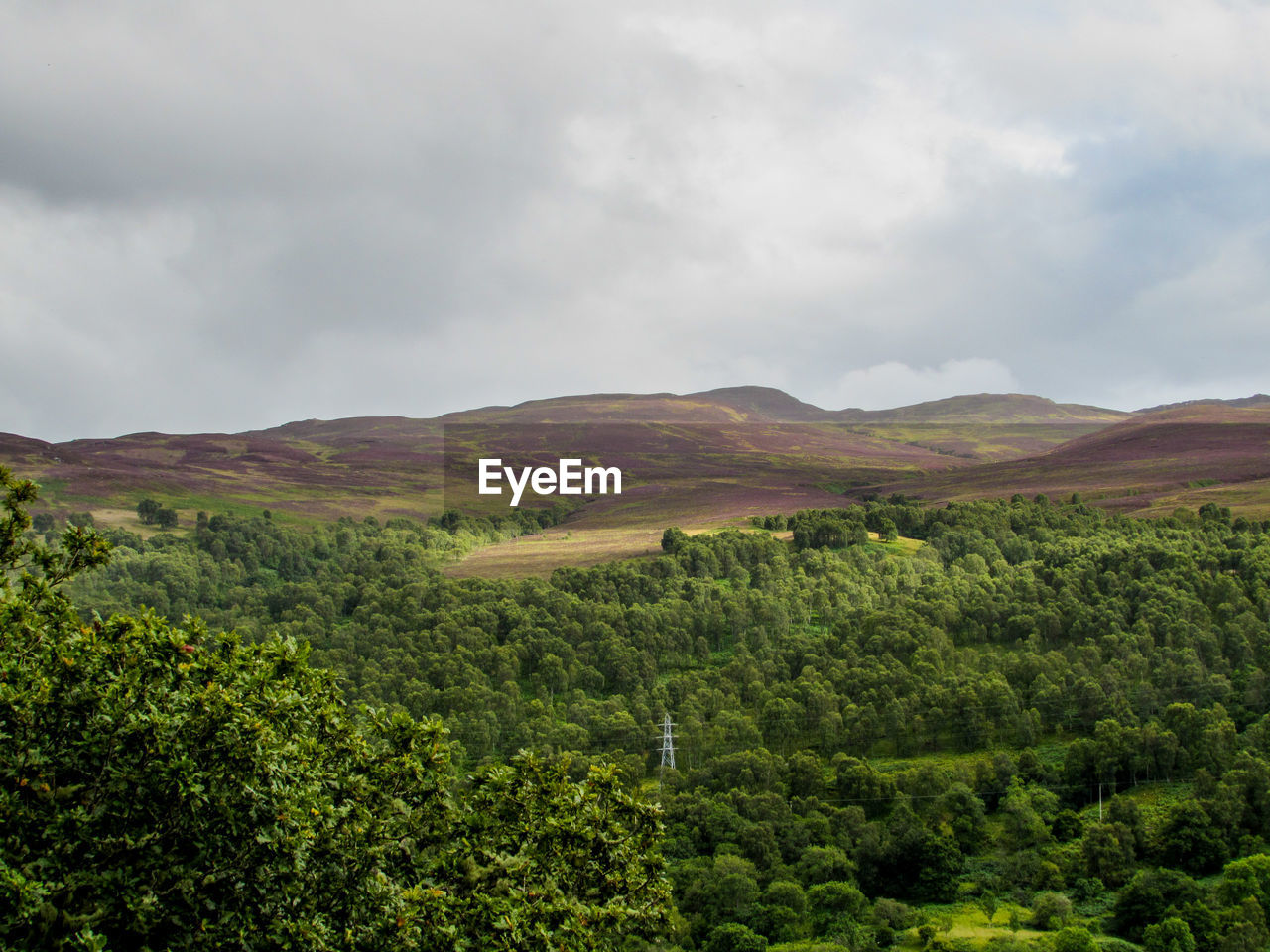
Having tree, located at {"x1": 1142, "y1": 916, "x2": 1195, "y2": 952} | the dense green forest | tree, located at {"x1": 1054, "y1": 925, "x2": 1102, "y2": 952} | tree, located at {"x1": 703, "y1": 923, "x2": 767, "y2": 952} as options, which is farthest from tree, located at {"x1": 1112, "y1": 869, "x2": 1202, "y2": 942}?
tree, located at {"x1": 703, "y1": 923, "x2": 767, "y2": 952}

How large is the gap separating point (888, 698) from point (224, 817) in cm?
7646

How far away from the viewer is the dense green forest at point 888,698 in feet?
195

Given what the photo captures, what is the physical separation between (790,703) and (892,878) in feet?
71.1

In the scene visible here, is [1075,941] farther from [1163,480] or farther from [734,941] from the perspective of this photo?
[1163,480]

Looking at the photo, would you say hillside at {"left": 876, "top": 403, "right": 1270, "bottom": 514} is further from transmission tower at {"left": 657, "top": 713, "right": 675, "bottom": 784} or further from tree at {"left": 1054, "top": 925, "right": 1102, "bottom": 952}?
tree at {"left": 1054, "top": 925, "right": 1102, "bottom": 952}

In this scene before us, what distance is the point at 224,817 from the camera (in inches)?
570

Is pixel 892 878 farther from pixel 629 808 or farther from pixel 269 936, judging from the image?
pixel 269 936

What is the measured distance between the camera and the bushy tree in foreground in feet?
45.9

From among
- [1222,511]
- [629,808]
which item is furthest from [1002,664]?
[629,808]

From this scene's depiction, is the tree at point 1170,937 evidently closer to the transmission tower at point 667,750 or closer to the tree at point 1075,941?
the tree at point 1075,941

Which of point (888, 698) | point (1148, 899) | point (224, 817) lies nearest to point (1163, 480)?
point (888, 698)

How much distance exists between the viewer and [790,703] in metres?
85.4

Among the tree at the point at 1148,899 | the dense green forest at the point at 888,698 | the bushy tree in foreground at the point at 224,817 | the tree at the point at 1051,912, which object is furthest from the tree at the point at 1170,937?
the bushy tree in foreground at the point at 224,817

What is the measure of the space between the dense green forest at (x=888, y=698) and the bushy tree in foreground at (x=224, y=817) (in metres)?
9.47
